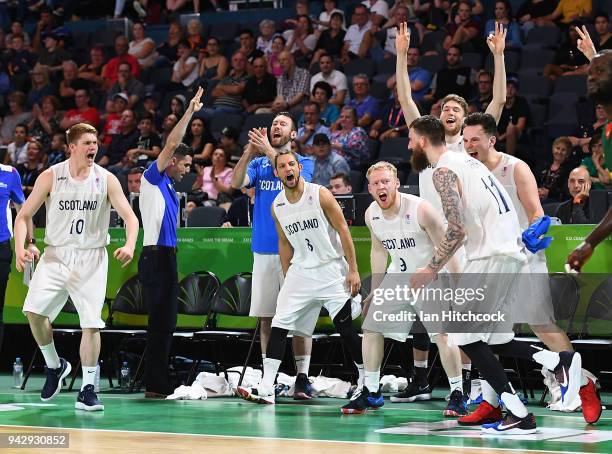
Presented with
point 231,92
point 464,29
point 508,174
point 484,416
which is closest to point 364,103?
point 464,29

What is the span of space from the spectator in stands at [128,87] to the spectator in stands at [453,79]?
530 cm

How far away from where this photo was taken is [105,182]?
982 centimetres

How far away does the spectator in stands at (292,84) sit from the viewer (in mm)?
16359

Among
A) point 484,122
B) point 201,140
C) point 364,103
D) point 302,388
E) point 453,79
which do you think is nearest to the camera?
point 484,122

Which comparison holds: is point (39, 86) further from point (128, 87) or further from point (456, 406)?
point (456, 406)

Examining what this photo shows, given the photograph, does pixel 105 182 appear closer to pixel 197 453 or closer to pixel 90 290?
pixel 90 290

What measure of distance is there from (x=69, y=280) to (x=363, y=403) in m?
2.66

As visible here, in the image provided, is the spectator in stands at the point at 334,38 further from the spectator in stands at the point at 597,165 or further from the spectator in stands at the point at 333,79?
the spectator in stands at the point at 597,165

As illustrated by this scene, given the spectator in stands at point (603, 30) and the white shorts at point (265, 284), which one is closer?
the white shorts at point (265, 284)

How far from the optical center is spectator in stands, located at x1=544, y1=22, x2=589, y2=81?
1479 cm

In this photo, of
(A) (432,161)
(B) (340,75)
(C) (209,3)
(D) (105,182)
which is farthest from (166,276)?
(C) (209,3)

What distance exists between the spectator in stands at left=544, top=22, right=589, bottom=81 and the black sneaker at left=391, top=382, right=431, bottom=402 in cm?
596

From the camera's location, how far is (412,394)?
10266 mm

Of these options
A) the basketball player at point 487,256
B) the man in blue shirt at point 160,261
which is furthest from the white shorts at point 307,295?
the basketball player at point 487,256
